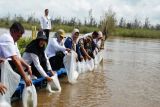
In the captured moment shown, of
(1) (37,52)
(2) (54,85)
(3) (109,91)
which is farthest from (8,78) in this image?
(3) (109,91)

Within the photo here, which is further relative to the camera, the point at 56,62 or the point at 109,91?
the point at 56,62

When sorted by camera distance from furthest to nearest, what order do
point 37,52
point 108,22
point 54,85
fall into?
point 108,22 < point 54,85 < point 37,52

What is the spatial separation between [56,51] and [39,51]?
198 cm

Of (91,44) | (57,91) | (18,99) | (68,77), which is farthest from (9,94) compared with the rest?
(91,44)

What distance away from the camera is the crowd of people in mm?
6188

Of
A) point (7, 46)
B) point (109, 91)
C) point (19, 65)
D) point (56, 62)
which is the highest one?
point (7, 46)

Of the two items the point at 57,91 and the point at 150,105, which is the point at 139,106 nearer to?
the point at 150,105

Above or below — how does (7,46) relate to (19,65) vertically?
above

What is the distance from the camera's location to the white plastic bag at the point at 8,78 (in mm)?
6176

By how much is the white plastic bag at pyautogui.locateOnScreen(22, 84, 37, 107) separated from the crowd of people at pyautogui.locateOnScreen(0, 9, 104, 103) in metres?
0.13

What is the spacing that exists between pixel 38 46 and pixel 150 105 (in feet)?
8.62

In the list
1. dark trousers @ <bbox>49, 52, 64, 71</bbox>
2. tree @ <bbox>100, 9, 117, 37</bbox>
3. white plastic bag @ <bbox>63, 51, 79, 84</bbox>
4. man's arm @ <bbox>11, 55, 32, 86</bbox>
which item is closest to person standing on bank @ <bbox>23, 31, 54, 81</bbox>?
man's arm @ <bbox>11, 55, 32, 86</bbox>

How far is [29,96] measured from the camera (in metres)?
6.63

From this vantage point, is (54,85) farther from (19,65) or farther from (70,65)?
(19,65)
